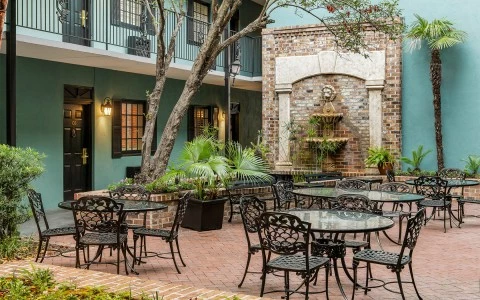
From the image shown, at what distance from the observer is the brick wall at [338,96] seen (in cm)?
1513

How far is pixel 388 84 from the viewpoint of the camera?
49.7 feet

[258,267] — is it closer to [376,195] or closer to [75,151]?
[376,195]

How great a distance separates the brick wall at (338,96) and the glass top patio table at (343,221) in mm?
9131

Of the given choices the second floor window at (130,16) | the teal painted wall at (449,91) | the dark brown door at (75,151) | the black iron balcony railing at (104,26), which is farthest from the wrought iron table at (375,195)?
the second floor window at (130,16)

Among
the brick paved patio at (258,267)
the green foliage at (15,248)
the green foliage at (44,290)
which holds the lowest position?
the brick paved patio at (258,267)

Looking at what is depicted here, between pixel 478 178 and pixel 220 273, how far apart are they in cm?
889

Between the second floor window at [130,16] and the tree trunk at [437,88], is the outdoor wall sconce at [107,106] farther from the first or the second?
the tree trunk at [437,88]

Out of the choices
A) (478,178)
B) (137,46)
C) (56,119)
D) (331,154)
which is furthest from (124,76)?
(478,178)

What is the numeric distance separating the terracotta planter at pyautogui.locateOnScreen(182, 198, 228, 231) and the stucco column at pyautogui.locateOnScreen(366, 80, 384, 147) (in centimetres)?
657

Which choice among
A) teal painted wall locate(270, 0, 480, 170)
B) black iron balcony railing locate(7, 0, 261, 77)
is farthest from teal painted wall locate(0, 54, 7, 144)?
teal painted wall locate(270, 0, 480, 170)

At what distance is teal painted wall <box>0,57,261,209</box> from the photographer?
11961 mm

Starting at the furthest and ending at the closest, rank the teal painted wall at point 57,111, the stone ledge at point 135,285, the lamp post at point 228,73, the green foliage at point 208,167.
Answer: the lamp post at point 228,73 < the teal painted wall at point 57,111 < the green foliage at point 208,167 < the stone ledge at point 135,285

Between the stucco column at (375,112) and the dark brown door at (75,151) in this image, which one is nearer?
the dark brown door at (75,151)

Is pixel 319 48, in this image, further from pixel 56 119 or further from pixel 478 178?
pixel 56 119
